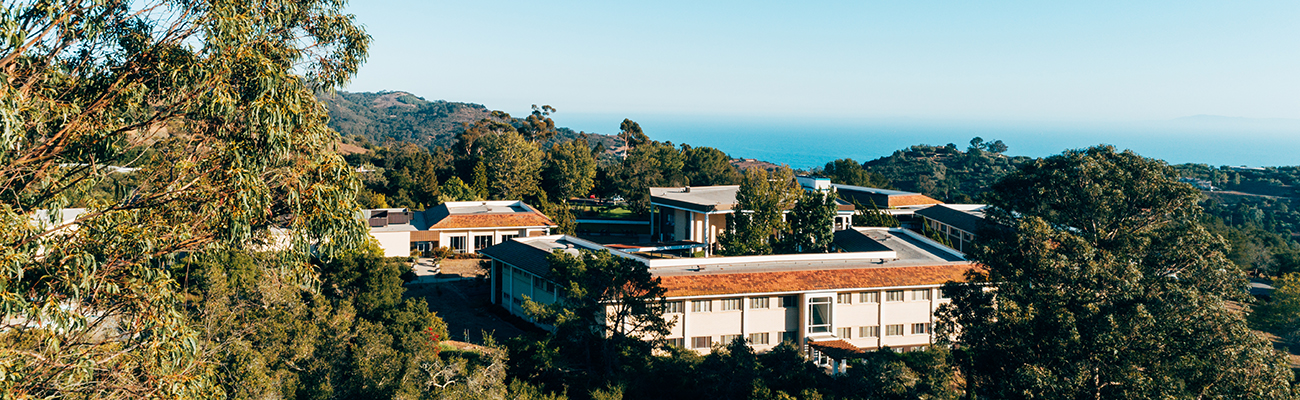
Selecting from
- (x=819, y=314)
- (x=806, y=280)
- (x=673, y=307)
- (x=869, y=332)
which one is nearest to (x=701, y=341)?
(x=673, y=307)

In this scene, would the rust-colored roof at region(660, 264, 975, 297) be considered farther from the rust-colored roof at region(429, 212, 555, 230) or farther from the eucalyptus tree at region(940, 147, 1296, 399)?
the rust-colored roof at region(429, 212, 555, 230)

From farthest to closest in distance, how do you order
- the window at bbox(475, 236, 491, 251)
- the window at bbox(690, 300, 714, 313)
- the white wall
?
the window at bbox(475, 236, 491, 251) < the white wall < the window at bbox(690, 300, 714, 313)

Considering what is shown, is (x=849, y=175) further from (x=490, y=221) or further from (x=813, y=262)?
(x=813, y=262)

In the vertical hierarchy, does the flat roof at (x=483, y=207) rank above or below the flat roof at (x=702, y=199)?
below

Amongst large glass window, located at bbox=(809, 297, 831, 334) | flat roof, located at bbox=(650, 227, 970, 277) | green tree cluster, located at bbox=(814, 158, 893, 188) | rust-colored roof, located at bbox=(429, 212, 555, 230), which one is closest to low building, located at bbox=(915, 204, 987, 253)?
flat roof, located at bbox=(650, 227, 970, 277)

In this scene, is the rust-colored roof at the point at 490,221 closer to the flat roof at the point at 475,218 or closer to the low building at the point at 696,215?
the flat roof at the point at 475,218

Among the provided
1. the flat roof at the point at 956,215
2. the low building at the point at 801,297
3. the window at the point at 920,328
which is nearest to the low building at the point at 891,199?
the flat roof at the point at 956,215

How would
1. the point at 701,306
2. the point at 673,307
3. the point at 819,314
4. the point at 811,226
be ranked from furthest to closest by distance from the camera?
the point at 811,226 → the point at 819,314 → the point at 701,306 → the point at 673,307
